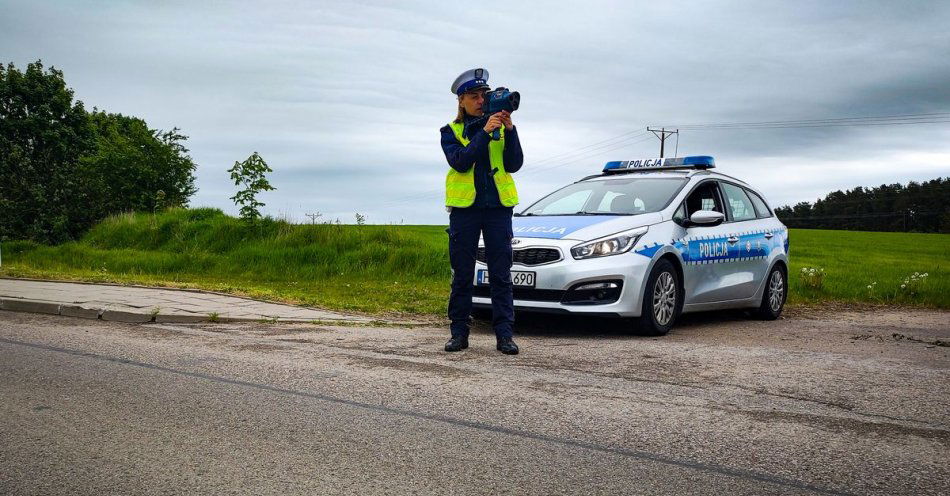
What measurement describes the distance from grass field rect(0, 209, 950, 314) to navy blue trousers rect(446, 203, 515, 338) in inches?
148

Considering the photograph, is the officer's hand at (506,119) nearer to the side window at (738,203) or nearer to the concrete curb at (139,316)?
the concrete curb at (139,316)

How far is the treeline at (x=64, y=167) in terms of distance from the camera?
32.3 m

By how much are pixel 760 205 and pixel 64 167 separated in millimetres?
38961

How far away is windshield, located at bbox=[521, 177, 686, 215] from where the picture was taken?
9.27 meters

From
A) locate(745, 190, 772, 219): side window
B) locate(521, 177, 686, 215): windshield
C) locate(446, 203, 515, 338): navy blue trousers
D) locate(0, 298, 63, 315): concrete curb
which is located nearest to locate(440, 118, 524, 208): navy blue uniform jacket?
locate(446, 203, 515, 338): navy blue trousers

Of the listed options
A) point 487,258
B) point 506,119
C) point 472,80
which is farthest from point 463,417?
point 472,80

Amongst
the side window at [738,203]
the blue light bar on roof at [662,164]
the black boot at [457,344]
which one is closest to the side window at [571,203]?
the blue light bar on roof at [662,164]

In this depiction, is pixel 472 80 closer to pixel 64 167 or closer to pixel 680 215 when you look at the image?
pixel 680 215

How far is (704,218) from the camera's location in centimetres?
901

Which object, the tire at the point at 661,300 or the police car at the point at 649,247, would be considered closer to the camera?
the police car at the point at 649,247

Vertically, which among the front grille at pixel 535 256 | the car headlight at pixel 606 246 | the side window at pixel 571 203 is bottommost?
the front grille at pixel 535 256

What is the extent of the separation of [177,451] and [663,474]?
2236 millimetres

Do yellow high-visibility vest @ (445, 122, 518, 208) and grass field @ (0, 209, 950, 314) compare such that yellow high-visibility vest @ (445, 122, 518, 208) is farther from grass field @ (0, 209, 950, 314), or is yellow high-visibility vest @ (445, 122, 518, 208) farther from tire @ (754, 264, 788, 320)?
tire @ (754, 264, 788, 320)

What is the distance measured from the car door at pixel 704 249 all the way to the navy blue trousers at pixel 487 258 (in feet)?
7.98
